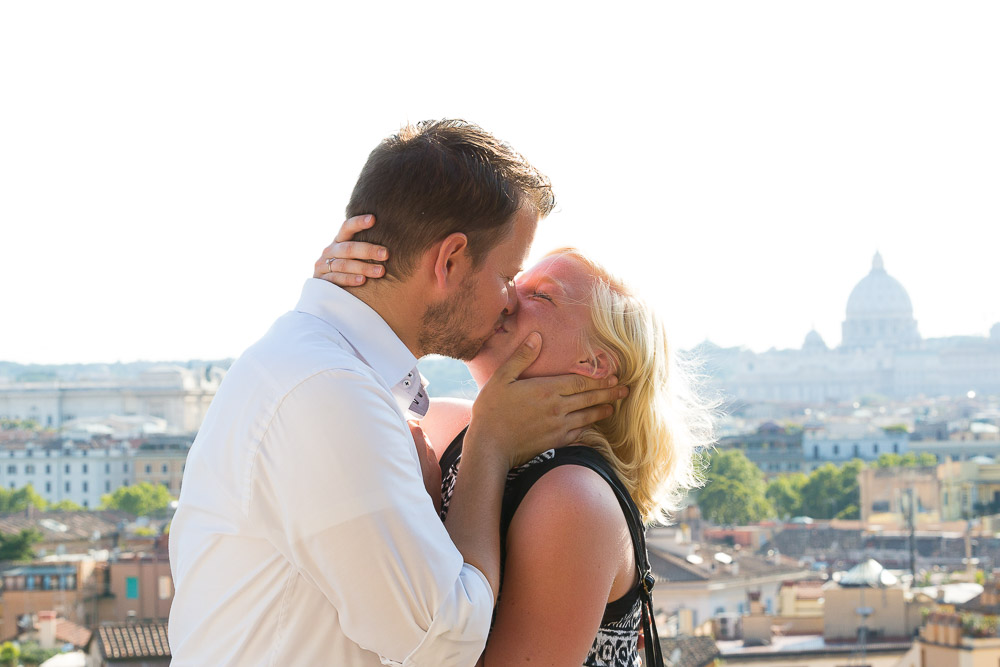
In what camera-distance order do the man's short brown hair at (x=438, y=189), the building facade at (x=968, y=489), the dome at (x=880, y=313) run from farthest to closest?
the dome at (x=880, y=313), the building facade at (x=968, y=489), the man's short brown hair at (x=438, y=189)

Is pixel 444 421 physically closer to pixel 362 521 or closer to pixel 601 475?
pixel 601 475

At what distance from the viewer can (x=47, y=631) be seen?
10.7 meters

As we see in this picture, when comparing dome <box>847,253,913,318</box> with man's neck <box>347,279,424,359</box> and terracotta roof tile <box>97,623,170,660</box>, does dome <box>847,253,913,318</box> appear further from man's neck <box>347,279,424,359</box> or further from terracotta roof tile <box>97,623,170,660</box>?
man's neck <box>347,279,424,359</box>

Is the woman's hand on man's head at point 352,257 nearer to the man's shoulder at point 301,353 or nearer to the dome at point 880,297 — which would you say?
the man's shoulder at point 301,353

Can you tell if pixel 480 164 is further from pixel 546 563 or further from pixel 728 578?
pixel 728 578

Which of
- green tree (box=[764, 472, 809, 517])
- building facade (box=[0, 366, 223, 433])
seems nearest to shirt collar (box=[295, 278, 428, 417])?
green tree (box=[764, 472, 809, 517])

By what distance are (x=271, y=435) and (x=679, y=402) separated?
47 cm

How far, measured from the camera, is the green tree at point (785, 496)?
82.8 feet

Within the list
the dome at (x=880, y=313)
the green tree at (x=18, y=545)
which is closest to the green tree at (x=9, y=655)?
the green tree at (x=18, y=545)

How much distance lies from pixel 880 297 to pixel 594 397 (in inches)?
2413

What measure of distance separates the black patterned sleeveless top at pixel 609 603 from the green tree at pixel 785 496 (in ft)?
81.5

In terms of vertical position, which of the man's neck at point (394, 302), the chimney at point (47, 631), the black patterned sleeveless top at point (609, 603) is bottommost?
the chimney at point (47, 631)

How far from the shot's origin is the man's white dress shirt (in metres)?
0.81

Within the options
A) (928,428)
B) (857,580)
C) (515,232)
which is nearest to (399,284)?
(515,232)
